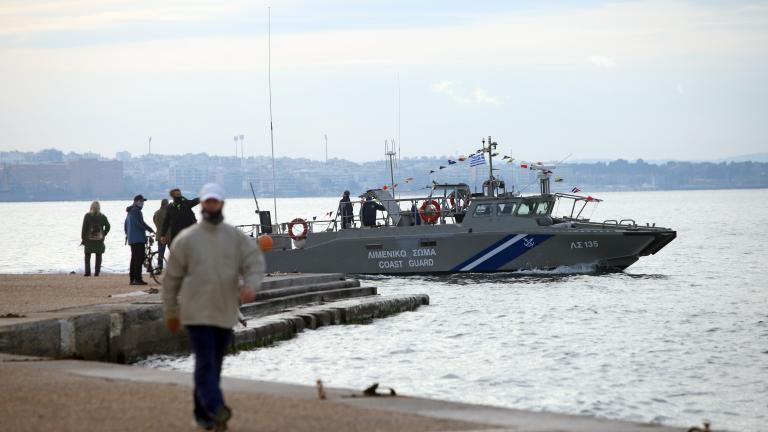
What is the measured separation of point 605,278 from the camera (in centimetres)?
3934

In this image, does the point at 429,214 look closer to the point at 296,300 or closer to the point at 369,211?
the point at 369,211

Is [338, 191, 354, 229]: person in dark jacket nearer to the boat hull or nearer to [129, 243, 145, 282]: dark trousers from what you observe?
the boat hull

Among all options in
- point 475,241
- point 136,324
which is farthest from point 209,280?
point 475,241

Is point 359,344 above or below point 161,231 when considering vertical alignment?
below

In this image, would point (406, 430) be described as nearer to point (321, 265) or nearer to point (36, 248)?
point (321, 265)

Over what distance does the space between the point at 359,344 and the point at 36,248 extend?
225ft

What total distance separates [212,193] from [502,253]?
28.9 meters

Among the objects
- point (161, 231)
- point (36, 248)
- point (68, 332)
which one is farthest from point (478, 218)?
point (36, 248)

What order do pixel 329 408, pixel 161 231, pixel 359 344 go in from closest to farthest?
pixel 329 408 → pixel 359 344 → pixel 161 231

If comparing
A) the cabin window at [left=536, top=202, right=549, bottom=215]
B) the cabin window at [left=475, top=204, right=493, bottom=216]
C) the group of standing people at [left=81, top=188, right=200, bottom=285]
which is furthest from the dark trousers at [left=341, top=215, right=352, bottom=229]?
the group of standing people at [left=81, top=188, right=200, bottom=285]

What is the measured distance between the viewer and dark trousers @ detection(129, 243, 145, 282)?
2467 centimetres

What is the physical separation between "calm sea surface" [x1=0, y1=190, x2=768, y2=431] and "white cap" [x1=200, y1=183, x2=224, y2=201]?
267 inches

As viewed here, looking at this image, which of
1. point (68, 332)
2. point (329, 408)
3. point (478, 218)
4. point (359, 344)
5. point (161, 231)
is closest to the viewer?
point (329, 408)

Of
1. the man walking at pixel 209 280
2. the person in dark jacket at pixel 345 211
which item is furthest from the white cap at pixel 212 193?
the person in dark jacket at pixel 345 211
